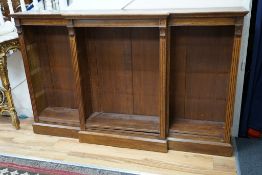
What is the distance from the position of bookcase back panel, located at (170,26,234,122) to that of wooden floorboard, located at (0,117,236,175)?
352mm

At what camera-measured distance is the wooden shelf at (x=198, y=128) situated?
1.99 metres

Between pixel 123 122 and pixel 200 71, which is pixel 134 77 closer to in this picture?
pixel 123 122

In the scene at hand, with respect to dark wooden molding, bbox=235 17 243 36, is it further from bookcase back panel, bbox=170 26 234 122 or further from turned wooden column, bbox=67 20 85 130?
turned wooden column, bbox=67 20 85 130

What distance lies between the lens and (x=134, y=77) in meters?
2.17

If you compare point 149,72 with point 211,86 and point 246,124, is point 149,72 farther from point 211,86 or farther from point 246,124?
point 246,124

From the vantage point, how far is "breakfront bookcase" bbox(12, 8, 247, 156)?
1.86 meters

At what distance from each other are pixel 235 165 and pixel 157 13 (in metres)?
1.15

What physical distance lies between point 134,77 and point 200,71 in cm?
51

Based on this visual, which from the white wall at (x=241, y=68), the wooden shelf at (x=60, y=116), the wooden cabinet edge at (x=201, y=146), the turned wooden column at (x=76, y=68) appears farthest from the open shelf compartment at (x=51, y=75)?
the white wall at (x=241, y=68)

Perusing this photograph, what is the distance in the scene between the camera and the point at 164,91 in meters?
1.89

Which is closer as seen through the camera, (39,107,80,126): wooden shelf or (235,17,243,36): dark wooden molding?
(235,17,243,36): dark wooden molding

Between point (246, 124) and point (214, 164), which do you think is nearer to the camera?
point (214, 164)

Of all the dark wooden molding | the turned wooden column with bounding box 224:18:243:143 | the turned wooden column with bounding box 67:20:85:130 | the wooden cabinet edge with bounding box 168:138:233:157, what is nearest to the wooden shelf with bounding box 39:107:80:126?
the turned wooden column with bounding box 67:20:85:130

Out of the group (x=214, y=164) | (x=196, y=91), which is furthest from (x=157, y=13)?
(x=214, y=164)
